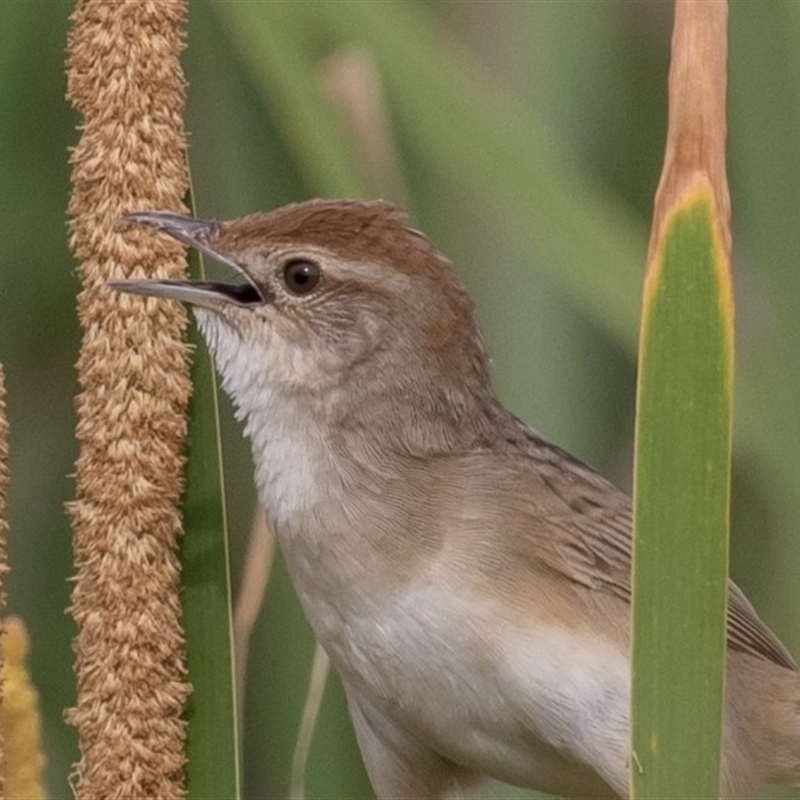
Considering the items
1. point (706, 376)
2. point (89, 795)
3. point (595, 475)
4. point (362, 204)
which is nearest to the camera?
point (706, 376)

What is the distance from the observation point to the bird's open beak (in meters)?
1.53

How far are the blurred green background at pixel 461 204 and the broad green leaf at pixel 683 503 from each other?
2.47 ft

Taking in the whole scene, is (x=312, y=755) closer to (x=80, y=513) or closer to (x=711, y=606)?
(x=80, y=513)

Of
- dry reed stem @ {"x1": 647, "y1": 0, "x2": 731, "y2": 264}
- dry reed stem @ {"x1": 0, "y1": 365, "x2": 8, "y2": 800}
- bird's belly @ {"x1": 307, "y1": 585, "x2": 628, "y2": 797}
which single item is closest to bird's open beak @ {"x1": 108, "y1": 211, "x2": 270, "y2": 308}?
dry reed stem @ {"x1": 0, "y1": 365, "x2": 8, "y2": 800}

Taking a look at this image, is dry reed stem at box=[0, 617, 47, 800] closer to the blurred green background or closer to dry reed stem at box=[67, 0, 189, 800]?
dry reed stem at box=[67, 0, 189, 800]

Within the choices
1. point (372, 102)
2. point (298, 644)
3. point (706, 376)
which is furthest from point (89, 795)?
point (372, 102)

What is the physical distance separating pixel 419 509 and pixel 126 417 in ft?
1.17

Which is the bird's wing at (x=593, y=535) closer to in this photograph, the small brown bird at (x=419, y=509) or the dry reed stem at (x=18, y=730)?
the small brown bird at (x=419, y=509)

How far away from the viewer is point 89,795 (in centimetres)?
156

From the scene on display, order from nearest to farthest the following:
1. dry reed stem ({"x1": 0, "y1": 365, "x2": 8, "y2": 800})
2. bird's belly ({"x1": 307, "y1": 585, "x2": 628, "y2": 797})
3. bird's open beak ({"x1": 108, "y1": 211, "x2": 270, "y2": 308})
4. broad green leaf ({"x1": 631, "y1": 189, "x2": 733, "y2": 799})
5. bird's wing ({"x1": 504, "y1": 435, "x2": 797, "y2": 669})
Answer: broad green leaf ({"x1": 631, "y1": 189, "x2": 733, "y2": 799}), dry reed stem ({"x1": 0, "y1": 365, "x2": 8, "y2": 800}), bird's open beak ({"x1": 108, "y1": 211, "x2": 270, "y2": 308}), bird's belly ({"x1": 307, "y1": 585, "x2": 628, "y2": 797}), bird's wing ({"x1": 504, "y1": 435, "x2": 797, "y2": 669})

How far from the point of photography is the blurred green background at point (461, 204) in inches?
74.0

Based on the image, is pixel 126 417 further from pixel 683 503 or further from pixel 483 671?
pixel 683 503

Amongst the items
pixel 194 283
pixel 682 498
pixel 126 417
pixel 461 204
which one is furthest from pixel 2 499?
pixel 461 204

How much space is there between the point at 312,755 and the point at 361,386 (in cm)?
41
